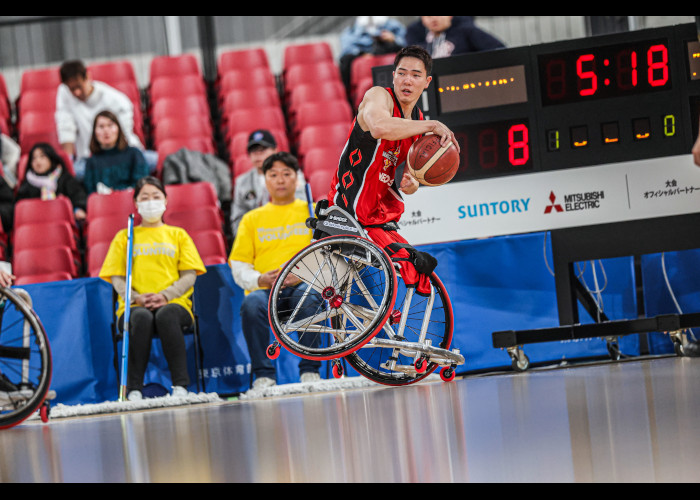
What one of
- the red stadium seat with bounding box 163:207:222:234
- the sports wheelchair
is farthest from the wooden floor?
the red stadium seat with bounding box 163:207:222:234

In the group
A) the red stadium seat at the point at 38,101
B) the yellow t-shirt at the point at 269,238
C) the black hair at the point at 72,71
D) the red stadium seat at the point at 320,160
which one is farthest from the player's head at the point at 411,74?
the red stadium seat at the point at 38,101

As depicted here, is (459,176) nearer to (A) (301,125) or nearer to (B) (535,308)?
(B) (535,308)

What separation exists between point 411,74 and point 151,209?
2.48 m

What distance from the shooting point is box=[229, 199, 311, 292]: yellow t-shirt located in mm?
5824

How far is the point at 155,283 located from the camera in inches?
238

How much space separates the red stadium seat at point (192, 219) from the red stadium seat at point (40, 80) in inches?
152

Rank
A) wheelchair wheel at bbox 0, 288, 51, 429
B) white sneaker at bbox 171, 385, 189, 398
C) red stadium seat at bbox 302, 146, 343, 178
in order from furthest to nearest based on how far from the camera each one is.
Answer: red stadium seat at bbox 302, 146, 343, 178 < white sneaker at bbox 171, 385, 189, 398 < wheelchair wheel at bbox 0, 288, 51, 429

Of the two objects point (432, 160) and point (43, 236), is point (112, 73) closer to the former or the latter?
point (43, 236)

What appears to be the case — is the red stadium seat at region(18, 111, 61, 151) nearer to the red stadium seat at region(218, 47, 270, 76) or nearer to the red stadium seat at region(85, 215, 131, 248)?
the red stadium seat at region(218, 47, 270, 76)

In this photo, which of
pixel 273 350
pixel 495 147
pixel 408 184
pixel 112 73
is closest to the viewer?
pixel 273 350

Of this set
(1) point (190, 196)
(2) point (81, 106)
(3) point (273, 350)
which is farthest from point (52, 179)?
(3) point (273, 350)

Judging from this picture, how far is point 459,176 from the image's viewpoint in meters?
5.87

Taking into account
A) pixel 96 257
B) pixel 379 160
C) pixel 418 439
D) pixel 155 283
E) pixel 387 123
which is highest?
pixel 387 123

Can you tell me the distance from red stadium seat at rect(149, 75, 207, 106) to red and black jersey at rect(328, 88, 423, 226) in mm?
5594
